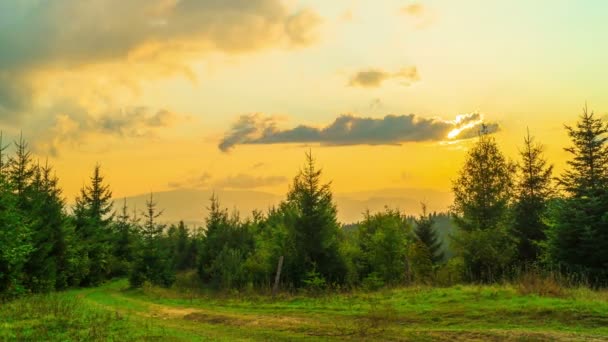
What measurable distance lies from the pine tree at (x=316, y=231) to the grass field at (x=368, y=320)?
36.3 feet

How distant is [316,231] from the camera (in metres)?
39.6

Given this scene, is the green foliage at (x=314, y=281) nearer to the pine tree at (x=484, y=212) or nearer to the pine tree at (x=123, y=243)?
the pine tree at (x=484, y=212)

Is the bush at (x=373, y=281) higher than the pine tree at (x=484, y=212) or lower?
lower

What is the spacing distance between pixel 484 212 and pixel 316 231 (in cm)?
1462

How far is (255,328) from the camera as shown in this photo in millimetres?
19250

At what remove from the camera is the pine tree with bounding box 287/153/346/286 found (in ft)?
128

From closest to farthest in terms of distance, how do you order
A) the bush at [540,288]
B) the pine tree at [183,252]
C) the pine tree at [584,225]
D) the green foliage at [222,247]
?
the bush at [540,288], the pine tree at [584,225], the green foliage at [222,247], the pine tree at [183,252]

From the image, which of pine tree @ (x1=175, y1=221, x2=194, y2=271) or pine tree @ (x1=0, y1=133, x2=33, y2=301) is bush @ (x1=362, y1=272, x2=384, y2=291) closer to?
pine tree @ (x1=0, y1=133, x2=33, y2=301)

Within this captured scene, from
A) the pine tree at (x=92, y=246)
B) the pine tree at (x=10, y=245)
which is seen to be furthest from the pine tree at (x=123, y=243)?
the pine tree at (x=10, y=245)

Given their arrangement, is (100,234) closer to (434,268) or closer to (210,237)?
(210,237)

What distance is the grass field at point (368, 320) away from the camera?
52.4ft

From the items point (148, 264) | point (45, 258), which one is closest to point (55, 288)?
point (45, 258)

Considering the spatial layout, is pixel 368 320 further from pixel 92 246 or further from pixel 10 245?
pixel 92 246

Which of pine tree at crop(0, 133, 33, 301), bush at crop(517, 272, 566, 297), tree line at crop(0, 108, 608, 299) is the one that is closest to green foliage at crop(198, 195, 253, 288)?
tree line at crop(0, 108, 608, 299)
